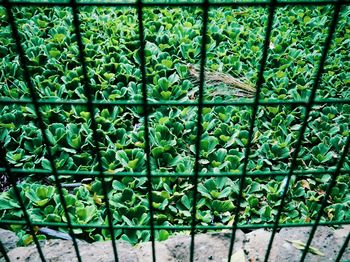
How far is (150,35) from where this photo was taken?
3273 mm

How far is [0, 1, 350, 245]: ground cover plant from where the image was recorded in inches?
84.0

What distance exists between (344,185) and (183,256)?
3.29 ft

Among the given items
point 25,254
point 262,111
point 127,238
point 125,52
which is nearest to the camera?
point 25,254

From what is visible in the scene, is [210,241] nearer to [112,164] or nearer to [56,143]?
[112,164]

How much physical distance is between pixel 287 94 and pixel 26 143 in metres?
1.70

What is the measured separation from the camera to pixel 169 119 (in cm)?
257

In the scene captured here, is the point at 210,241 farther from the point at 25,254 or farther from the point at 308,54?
the point at 308,54

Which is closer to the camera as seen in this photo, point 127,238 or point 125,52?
point 127,238

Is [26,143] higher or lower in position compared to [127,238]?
higher

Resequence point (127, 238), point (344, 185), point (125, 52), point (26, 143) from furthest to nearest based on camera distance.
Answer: point (125, 52) → point (26, 143) → point (344, 185) → point (127, 238)

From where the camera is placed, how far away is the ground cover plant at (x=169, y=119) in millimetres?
2133

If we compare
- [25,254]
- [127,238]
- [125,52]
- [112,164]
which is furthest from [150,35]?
[25,254]

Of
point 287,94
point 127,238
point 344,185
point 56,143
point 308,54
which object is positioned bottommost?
point 127,238

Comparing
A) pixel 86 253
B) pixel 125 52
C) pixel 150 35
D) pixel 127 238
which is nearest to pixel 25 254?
pixel 86 253
